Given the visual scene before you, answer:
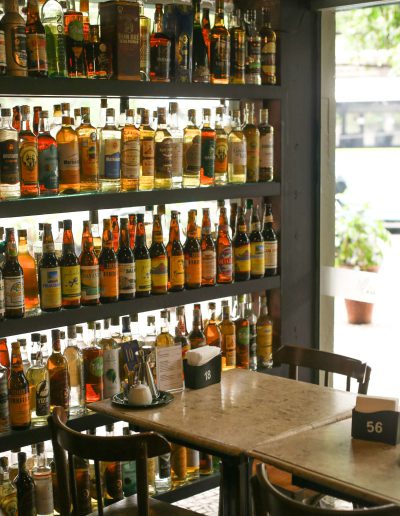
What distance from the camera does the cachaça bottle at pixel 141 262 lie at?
3281 mm

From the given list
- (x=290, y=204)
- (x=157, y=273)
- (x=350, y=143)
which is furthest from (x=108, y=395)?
(x=350, y=143)

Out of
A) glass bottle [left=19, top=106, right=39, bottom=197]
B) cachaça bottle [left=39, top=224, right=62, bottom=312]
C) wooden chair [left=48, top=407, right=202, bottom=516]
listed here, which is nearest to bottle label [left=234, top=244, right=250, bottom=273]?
cachaça bottle [left=39, top=224, right=62, bottom=312]

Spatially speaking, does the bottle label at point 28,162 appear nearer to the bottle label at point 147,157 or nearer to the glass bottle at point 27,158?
the glass bottle at point 27,158

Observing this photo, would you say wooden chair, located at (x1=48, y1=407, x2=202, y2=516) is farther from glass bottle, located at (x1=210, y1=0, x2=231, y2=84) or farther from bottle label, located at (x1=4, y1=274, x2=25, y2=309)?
glass bottle, located at (x1=210, y1=0, x2=231, y2=84)

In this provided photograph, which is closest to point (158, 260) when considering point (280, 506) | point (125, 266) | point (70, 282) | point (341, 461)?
point (125, 266)

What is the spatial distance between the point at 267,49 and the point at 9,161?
1352mm

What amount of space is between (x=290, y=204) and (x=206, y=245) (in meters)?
0.59

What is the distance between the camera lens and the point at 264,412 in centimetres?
265

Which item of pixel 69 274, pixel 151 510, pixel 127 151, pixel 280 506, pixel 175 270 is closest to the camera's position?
pixel 280 506

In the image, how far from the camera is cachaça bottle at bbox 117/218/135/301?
3221 mm

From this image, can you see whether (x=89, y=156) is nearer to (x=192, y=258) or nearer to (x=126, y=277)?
(x=126, y=277)

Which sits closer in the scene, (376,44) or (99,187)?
(99,187)

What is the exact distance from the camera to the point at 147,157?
3291 mm

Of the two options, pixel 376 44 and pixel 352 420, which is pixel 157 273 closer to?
pixel 352 420
